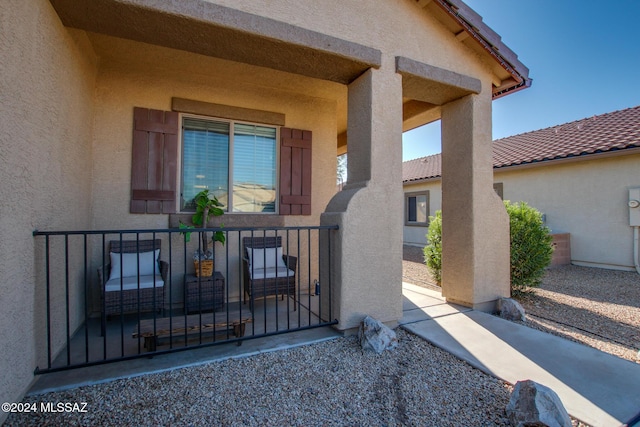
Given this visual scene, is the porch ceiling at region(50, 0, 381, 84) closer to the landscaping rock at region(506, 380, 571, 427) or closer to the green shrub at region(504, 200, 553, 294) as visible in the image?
the landscaping rock at region(506, 380, 571, 427)

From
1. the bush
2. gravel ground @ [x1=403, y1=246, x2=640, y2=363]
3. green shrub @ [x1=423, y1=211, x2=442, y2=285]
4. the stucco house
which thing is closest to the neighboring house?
gravel ground @ [x1=403, y1=246, x2=640, y2=363]

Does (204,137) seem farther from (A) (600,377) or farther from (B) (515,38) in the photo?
(B) (515,38)

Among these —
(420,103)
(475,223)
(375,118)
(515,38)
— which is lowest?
(475,223)

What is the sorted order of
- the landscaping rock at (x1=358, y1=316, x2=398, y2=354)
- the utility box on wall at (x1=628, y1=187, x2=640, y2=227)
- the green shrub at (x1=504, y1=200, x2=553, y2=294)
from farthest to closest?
the utility box on wall at (x1=628, y1=187, x2=640, y2=227)
the green shrub at (x1=504, y1=200, x2=553, y2=294)
the landscaping rock at (x1=358, y1=316, x2=398, y2=354)

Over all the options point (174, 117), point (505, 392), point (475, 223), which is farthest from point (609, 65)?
point (174, 117)

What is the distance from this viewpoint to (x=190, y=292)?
146 inches

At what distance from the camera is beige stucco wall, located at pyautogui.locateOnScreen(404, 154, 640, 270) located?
6793 mm

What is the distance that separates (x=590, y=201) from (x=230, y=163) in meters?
8.29

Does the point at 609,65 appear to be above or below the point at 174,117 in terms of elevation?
above

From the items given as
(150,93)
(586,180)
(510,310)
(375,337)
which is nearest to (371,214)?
(375,337)

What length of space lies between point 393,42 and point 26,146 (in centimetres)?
338

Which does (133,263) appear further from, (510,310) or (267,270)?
(510,310)

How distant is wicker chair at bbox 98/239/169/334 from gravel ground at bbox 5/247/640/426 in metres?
1.04

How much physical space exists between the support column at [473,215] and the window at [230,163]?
2.61 m
